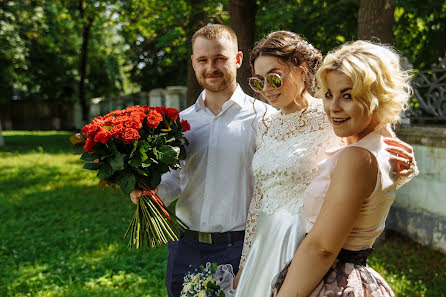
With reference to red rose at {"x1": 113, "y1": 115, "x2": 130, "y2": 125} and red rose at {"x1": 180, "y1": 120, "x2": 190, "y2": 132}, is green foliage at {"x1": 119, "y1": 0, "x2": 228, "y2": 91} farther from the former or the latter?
red rose at {"x1": 113, "y1": 115, "x2": 130, "y2": 125}

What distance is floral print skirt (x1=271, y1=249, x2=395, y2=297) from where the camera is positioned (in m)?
1.65

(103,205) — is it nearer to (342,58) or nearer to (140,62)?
(342,58)

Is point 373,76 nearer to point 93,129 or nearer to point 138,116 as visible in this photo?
point 138,116

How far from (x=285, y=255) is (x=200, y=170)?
42.8 inches

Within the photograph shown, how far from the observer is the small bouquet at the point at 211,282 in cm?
272

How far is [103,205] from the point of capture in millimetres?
8859

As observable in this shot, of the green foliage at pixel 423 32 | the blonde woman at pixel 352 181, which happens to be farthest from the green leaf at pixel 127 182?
the green foliage at pixel 423 32

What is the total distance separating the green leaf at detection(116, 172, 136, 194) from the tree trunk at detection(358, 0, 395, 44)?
13.1 ft

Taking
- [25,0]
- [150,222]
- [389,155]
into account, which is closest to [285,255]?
[389,155]

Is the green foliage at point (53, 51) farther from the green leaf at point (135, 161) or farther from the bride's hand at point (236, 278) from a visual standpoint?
the bride's hand at point (236, 278)

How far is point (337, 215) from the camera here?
1.53 metres

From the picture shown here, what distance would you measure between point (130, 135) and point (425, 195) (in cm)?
504

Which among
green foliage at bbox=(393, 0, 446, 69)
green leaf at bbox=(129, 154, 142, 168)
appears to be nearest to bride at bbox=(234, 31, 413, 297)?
green leaf at bbox=(129, 154, 142, 168)

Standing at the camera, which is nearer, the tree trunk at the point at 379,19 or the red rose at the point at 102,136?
the red rose at the point at 102,136
